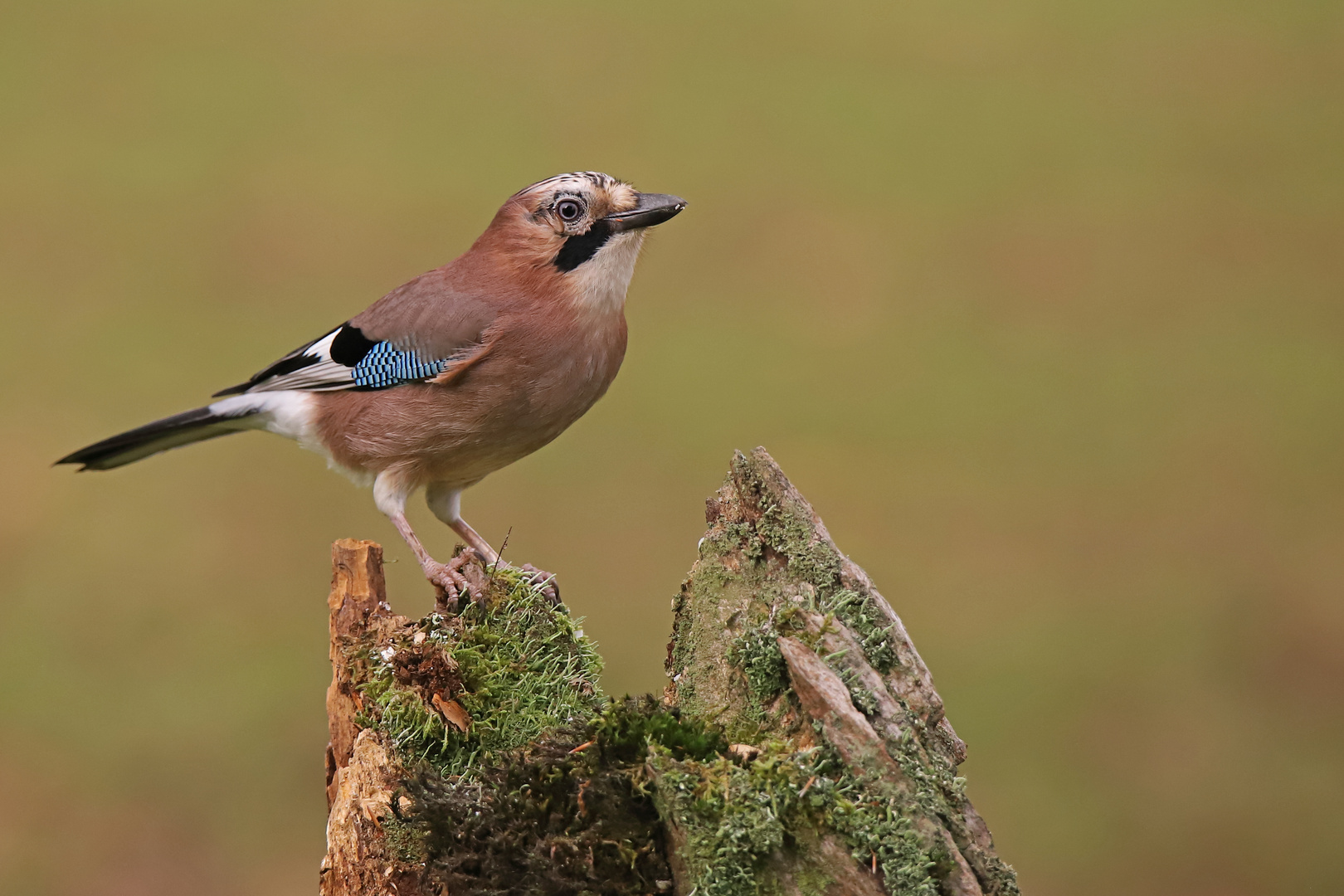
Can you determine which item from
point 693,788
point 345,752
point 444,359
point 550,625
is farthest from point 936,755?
point 444,359

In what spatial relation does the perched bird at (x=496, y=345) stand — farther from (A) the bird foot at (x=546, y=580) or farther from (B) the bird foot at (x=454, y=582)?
(A) the bird foot at (x=546, y=580)

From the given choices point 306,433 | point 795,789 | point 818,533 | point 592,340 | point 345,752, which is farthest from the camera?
point 306,433

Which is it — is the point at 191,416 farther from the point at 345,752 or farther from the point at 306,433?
the point at 345,752

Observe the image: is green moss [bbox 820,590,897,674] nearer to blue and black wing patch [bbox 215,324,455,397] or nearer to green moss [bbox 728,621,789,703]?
green moss [bbox 728,621,789,703]

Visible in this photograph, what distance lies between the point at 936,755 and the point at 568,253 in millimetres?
2306

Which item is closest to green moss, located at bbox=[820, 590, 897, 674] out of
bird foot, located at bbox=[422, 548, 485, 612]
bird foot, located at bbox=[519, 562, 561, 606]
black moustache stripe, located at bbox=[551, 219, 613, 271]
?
bird foot, located at bbox=[519, 562, 561, 606]

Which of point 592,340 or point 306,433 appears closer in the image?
point 592,340

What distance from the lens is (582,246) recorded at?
4.34 m

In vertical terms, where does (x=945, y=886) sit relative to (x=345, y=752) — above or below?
below

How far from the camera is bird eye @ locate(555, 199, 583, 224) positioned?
4324 mm

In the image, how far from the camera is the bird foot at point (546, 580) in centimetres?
376

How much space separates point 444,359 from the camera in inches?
171

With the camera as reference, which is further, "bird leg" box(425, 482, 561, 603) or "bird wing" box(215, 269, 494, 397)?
"bird leg" box(425, 482, 561, 603)

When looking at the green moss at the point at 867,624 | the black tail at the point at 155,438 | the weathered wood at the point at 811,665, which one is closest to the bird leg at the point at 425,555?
the weathered wood at the point at 811,665
